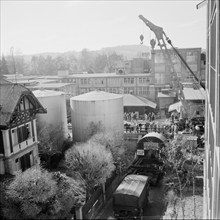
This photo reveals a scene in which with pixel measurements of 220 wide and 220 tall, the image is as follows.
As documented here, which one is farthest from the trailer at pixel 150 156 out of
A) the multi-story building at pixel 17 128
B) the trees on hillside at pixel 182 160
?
the multi-story building at pixel 17 128

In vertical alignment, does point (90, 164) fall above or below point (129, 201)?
above

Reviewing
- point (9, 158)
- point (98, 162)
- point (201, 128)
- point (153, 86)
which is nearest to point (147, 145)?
point (98, 162)

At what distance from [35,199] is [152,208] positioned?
8.80 m

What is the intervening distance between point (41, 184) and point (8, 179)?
10.8 ft

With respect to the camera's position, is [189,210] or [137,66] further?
[137,66]

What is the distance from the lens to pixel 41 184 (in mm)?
15859

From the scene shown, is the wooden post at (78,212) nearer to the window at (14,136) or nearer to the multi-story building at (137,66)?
the window at (14,136)

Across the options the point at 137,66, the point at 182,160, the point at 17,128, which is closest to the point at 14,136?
the point at 17,128

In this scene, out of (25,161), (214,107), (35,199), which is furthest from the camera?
(25,161)

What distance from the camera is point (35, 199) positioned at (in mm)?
15211

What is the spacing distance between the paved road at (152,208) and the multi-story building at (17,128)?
23.8 feet

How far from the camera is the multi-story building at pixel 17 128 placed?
19.6 meters

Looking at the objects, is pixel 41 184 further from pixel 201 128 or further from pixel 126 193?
pixel 201 128

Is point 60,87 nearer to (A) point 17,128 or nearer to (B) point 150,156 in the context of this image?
(B) point 150,156
